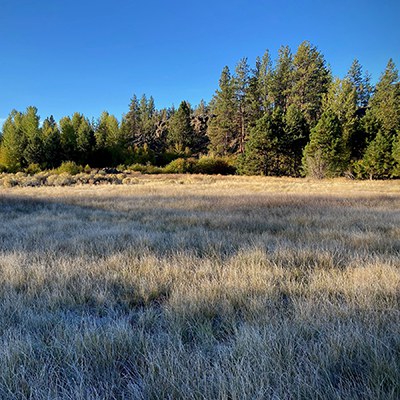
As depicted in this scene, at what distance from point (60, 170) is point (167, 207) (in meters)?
34.6

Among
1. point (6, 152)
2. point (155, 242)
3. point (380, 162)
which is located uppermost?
point (6, 152)

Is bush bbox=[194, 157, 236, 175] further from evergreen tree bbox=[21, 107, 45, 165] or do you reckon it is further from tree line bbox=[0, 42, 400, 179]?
evergreen tree bbox=[21, 107, 45, 165]

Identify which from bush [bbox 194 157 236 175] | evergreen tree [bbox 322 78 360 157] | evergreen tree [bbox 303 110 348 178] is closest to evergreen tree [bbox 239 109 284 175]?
bush [bbox 194 157 236 175]

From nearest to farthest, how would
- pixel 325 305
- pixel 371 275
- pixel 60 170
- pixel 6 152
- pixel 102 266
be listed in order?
pixel 325 305 → pixel 371 275 → pixel 102 266 → pixel 60 170 → pixel 6 152

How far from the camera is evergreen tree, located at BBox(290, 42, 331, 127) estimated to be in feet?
157

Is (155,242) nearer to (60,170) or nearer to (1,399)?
(1,399)

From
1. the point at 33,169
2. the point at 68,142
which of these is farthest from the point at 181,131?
the point at 33,169

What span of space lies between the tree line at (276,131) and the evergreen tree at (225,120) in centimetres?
21

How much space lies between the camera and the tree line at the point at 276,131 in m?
35.7

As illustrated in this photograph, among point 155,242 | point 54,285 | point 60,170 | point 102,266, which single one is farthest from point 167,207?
point 60,170

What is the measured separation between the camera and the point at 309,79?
158ft

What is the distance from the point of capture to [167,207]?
35.8ft

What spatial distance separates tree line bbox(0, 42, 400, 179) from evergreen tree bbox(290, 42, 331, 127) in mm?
177

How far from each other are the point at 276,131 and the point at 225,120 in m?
17.2
